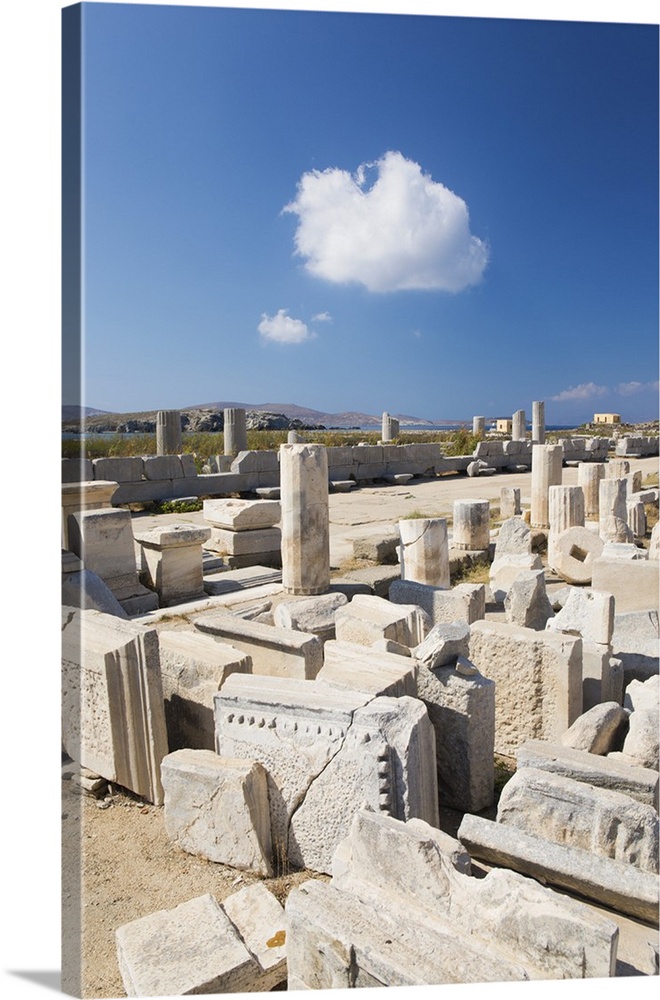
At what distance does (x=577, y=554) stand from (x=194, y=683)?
6.05 meters

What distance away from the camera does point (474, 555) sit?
9.26 metres

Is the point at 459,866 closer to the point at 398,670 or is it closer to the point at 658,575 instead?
the point at 398,670

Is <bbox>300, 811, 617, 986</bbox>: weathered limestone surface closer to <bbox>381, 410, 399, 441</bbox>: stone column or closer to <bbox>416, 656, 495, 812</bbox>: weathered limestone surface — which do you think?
<bbox>416, 656, 495, 812</bbox>: weathered limestone surface

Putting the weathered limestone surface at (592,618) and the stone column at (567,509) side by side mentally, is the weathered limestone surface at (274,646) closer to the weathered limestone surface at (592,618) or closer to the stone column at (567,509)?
the weathered limestone surface at (592,618)

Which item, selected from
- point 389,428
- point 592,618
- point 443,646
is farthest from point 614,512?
point 389,428

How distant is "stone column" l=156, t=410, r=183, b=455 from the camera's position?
16.9 m

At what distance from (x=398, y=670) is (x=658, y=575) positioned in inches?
162

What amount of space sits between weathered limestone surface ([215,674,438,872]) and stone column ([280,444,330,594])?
4114mm

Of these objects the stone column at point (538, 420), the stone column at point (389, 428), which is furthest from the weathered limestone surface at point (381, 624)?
the stone column at point (538, 420)

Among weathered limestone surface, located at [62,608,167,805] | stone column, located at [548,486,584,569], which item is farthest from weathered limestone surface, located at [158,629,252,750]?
stone column, located at [548,486,584,569]

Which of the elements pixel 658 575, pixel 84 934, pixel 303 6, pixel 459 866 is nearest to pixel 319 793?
pixel 459 866

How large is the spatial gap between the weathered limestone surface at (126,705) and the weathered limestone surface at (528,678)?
1847 mm

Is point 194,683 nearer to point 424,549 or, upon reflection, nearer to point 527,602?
point 527,602

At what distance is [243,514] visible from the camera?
892cm
